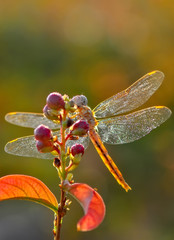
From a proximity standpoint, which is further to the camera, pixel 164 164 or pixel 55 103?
pixel 164 164

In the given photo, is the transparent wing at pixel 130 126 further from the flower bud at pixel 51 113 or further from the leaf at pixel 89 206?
the leaf at pixel 89 206

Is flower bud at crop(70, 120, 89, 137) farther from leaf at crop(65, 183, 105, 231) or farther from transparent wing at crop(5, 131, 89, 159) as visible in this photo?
transparent wing at crop(5, 131, 89, 159)

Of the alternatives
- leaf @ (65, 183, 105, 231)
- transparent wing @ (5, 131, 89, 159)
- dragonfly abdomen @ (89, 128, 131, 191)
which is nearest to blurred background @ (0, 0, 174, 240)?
dragonfly abdomen @ (89, 128, 131, 191)

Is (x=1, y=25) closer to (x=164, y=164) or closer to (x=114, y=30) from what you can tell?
(x=114, y=30)

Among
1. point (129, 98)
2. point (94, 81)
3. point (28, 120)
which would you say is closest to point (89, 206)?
point (28, 120)

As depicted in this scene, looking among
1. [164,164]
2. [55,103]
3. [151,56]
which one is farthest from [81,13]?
[55,103]

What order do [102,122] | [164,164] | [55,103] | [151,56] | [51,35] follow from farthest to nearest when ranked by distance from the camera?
[51,35]
[151,56]
[164,164]
[102,122]
[55,103]

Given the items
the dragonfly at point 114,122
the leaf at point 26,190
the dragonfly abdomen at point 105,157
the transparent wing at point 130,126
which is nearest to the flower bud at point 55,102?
the leaf at point 26,190

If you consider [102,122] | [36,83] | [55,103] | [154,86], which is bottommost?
[36,83]
